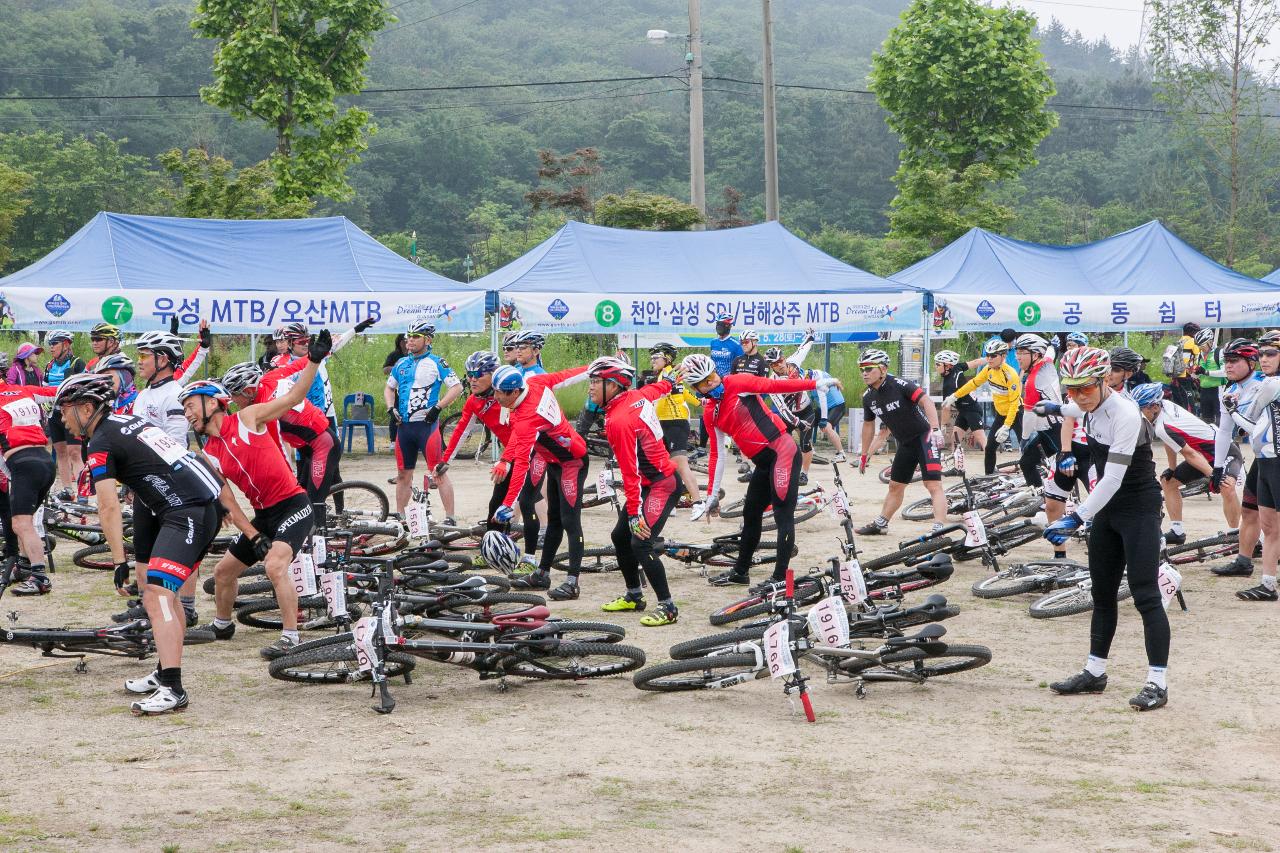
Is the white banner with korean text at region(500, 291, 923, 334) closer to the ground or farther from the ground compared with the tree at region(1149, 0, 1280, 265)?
closer to the ground

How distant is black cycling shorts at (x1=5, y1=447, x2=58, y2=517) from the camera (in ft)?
33.8

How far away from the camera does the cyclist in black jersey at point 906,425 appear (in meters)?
12.7

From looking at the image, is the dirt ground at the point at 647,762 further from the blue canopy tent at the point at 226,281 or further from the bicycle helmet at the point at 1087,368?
the blue canopy tent at the point at 226,281

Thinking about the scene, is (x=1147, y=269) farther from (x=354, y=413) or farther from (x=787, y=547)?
(x=787, y=547)

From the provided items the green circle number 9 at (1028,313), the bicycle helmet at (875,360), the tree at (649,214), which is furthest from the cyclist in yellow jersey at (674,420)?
the tree at (649,214)

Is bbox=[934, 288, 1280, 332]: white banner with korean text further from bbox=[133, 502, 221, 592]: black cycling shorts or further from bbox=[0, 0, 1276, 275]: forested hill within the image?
bbox=[0, 0, 1276, 275]: forested hill

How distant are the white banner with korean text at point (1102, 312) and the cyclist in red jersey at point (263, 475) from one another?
52.1 ft

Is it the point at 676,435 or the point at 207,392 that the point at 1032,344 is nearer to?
the point at 676,435

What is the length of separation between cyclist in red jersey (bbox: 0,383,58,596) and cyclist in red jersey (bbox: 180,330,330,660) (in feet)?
9.44

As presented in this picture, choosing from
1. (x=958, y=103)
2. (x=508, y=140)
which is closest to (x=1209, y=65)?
(x=958, y=103)

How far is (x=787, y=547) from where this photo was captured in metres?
10.2

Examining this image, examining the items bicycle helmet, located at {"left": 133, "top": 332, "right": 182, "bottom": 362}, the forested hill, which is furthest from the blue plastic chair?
the forested hill

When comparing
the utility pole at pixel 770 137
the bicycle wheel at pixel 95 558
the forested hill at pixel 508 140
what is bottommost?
the bicycle wheel at pixel 95 558

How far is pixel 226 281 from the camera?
2008cm
